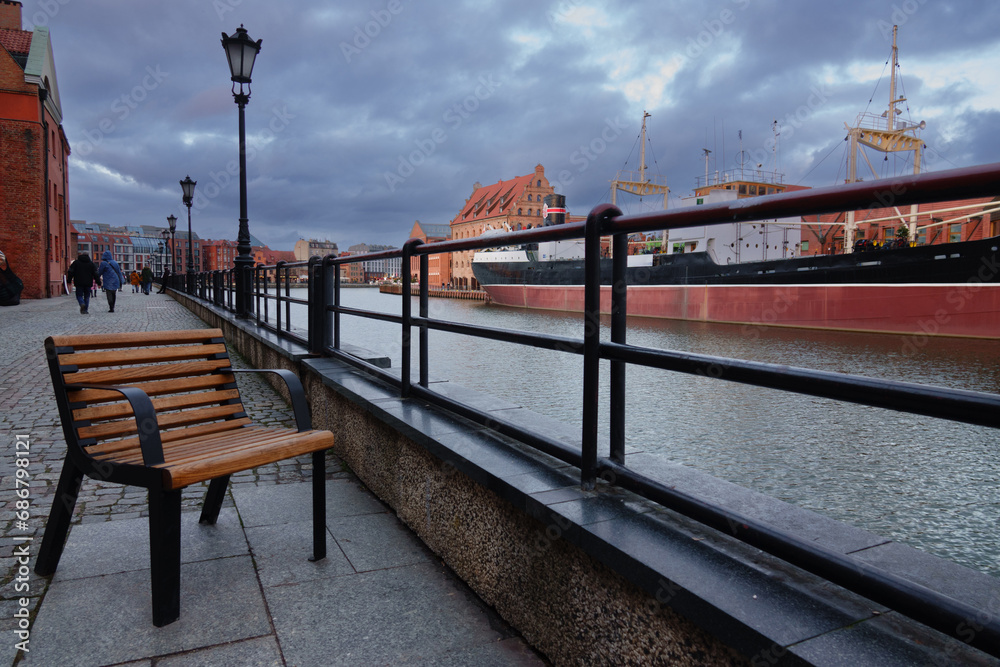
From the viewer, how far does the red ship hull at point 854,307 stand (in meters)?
19.7

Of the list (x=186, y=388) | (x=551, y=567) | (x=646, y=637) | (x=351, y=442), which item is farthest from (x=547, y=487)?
(x=351, y=442)

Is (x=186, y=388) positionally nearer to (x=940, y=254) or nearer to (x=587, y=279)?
(x=587, y=279)

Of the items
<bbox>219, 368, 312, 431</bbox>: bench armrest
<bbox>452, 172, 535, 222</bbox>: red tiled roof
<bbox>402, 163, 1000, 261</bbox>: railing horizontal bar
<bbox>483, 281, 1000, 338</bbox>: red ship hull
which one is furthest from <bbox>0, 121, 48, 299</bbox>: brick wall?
<bbox>452, 172, 535, 222</bbox>: red tiled roof

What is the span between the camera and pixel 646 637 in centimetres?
168

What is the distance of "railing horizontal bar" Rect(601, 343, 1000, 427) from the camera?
114cm

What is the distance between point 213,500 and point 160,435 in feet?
2.28

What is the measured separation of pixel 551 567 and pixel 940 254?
22.5 metres

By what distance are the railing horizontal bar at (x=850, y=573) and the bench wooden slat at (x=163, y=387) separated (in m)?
1.95

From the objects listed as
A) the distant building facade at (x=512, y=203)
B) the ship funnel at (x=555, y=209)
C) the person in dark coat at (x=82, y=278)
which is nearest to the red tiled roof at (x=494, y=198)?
the distant building facade at (x=512, y=203)

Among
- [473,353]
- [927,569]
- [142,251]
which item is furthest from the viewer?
[142,251]

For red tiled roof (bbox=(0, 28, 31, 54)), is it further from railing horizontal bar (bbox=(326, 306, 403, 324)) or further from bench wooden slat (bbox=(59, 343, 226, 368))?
bench wooden slat (bbox=(59, 343, 226, 368))

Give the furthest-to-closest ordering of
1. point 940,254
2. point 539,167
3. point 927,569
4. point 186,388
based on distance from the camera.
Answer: point 539,167 → point 940,254 → point 186,388 → point 927,569

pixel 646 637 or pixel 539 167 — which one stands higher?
pixel 539 167

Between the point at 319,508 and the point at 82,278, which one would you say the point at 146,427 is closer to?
the point at 319,508
